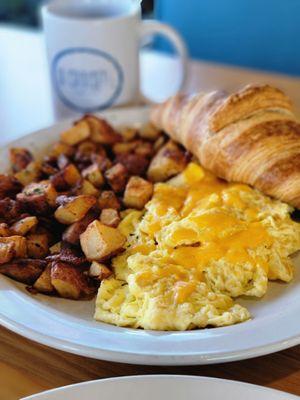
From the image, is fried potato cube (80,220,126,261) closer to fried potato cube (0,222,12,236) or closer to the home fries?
the home fries

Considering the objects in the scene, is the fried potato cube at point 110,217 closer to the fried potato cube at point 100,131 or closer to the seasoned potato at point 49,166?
the seasoned potato at point 49,166

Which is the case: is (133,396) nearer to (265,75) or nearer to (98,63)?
(98,63)

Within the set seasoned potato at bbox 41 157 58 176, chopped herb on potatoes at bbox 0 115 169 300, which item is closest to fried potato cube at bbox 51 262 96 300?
chopped herb on potatoes at bbox 0 115 169 300

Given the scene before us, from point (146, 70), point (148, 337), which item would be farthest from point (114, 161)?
point (146, 70)

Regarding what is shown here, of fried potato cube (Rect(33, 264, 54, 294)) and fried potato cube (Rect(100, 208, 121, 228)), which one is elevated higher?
fried potato cube (Rect(100, 208, 121, 228))

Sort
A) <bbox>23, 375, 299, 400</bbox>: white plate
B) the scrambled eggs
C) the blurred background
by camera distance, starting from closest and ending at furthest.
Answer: <bbox>23, 375, 299, 400</bbox>: white plate, the scrambled eggs, the blurred background

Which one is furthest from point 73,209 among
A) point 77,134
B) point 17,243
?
point 77,134

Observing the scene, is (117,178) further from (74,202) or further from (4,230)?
(4,230)
